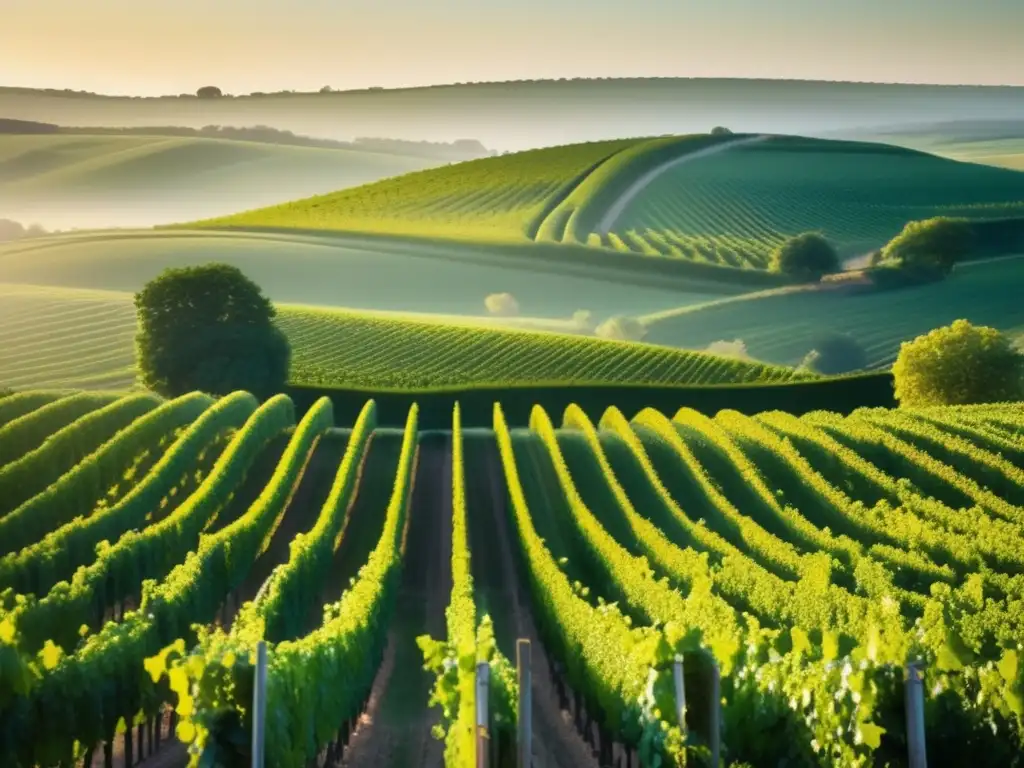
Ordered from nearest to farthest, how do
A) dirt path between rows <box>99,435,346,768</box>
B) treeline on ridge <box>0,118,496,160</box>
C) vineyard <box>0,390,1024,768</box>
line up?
vineyard <box>0,390,1024,768</box>, dirt path between rows <box>99,435,346,768</box>, treeline on ridge <box>0,118,496,160</box>

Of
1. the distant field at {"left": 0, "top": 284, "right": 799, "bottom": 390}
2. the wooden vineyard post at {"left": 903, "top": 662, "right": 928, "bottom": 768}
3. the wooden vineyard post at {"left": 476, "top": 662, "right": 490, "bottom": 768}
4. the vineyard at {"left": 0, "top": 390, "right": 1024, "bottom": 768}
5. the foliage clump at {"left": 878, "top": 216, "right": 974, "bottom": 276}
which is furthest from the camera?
the foliage clump at {"left": 878, "top": 216, "right": 974, "bottom": 276}

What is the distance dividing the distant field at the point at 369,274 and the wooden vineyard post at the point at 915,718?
44.0 meters

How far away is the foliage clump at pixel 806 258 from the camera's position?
54.5 metres

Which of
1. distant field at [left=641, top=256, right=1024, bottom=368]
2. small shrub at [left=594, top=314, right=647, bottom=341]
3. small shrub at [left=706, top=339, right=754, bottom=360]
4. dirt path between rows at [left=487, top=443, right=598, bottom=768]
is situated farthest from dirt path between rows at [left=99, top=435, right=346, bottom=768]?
distant field at [left=641, top=256, right=1024, bottom=368]

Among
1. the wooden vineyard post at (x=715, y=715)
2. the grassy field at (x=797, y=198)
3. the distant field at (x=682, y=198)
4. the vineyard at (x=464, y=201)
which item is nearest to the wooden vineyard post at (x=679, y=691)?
the wooden vineyard post at (x=715, y=715)

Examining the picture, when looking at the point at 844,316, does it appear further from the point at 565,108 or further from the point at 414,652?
the point at 414,652

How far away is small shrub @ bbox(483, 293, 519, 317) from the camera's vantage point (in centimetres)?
5447

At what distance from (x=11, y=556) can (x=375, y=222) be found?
2058 inches

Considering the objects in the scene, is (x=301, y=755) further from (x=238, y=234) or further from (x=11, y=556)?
(x=238, y=234)

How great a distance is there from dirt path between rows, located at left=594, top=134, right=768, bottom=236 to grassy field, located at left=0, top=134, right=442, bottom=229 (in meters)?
14.7

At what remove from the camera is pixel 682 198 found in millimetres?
67375

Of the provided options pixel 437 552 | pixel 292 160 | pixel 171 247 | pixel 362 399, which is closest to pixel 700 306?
pixel 362 399

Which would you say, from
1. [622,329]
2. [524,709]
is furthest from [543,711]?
[622,329]

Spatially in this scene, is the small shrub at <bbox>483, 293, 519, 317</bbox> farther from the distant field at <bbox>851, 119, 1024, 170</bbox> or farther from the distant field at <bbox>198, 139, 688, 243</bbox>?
the distant field at <bbox>851, 119, 1024, 170</bbox>
